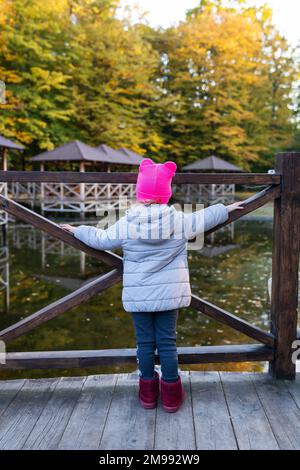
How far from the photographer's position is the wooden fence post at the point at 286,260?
2092mm

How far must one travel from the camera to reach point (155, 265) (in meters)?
1.80

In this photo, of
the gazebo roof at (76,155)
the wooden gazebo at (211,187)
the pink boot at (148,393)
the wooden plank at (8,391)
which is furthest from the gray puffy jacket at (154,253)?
the wooden gazebo at (211,187)

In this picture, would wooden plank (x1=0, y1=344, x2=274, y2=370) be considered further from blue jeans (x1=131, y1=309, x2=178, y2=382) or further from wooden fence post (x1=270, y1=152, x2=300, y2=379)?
blue jeans (x1=131, y1=309, x2=178, y2=382)

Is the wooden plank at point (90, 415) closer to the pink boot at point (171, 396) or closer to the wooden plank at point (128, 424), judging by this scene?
the wooden plank at point (128, 424)

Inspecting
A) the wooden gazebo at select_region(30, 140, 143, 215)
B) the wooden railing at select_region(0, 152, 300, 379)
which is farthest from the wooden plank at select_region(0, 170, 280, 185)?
the wooden gazebo at select_region(30, 140, 143, 215)

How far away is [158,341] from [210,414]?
37 centimetres

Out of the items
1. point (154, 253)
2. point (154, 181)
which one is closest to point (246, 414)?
point (154, 253)

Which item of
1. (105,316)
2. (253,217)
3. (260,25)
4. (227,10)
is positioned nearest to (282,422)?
(105,316)

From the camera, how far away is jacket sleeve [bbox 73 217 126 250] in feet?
6.00

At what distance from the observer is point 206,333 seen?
5.05 m

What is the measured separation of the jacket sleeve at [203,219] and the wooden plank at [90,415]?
0.83m

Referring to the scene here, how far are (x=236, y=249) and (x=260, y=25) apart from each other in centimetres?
2306

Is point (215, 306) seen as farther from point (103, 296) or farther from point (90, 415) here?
point (103, 296)

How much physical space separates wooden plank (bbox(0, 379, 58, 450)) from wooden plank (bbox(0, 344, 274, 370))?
111mm
